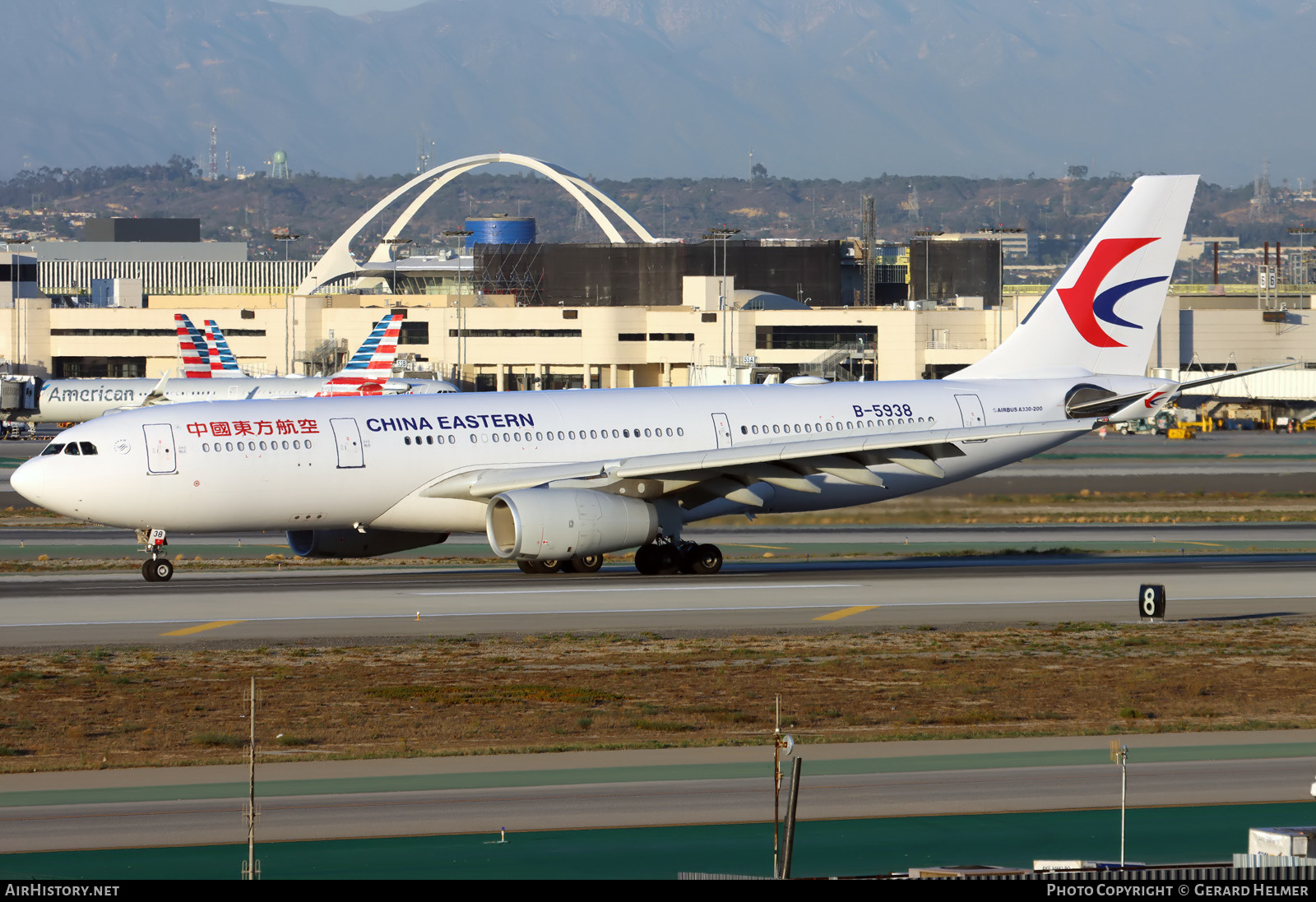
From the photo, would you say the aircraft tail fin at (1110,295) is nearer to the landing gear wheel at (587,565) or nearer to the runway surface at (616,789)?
the landing gear wheel at (587,565)

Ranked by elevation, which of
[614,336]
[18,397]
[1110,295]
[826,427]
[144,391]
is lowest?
[18,397]

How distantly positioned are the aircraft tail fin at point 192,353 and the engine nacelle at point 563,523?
78678mm

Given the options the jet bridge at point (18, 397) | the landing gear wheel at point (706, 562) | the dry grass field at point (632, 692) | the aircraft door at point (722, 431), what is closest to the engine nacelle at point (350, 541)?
the landing gear wheel at point (706, 562)

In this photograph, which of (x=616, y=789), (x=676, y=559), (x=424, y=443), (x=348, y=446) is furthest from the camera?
(x=676, y=559)

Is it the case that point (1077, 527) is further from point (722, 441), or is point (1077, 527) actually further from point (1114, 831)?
point (1114, 831)

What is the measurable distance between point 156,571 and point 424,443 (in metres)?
7.42

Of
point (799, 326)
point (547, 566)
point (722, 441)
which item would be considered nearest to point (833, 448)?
point (722, 441)

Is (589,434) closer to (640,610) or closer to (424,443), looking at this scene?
(424,443)

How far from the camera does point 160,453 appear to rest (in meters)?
37.7

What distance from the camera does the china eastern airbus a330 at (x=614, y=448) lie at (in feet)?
125

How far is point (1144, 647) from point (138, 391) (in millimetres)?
99859

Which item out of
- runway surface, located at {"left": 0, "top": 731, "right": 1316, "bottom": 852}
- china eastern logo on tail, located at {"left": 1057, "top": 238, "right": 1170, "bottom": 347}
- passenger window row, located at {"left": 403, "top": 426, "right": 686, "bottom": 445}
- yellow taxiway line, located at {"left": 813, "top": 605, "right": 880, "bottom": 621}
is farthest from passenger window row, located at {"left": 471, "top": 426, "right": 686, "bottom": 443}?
runway surface, located at {"left": 0, "top": 731, "right": 1316, "bottom": 852}

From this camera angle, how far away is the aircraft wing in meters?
39.8

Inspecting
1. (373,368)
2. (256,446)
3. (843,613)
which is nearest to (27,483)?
(256,446)
